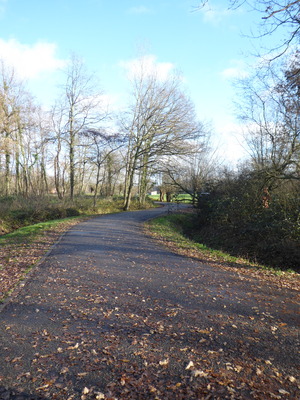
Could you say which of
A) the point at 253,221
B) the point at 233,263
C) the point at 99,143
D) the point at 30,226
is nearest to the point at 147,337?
the point at 233,263

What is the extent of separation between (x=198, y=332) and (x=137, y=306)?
1396 mm

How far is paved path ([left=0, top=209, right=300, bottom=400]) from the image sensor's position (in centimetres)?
346

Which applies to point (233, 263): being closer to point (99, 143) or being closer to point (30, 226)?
point (30, 226)

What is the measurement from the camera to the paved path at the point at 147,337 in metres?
3.46

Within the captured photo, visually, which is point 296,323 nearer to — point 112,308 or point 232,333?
point 232,333

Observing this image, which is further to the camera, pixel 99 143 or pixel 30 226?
pixel 99 143

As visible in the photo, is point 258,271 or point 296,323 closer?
point 296,323

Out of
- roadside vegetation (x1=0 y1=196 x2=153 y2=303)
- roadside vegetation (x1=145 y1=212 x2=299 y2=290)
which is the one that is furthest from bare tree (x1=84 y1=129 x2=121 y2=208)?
roadside vegetation (x1=145 y1=212 x2=299 y2=290)

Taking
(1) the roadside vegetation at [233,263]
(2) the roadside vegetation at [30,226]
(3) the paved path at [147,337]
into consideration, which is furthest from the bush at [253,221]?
(2) the roadside vegetation at [30,226]

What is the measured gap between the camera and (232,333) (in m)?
4.82

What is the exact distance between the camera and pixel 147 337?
4.61 meters

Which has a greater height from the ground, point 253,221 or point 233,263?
point 253,221

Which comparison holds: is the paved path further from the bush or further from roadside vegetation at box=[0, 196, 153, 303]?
the bush

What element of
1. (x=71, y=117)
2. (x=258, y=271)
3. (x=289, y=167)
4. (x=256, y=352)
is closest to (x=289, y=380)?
(x=256, y=352)
